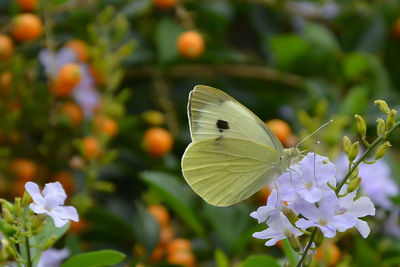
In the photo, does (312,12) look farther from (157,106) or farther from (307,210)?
(307,210)

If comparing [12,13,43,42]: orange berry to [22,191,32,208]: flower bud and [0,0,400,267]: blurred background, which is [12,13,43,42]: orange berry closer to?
[0,0,400,267]: blurred background

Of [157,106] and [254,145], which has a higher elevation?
[254,145]

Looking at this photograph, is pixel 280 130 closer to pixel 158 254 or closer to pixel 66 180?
pixel 158 254

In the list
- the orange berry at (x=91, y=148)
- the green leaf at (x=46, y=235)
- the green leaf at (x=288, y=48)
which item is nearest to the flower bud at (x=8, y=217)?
the green leaf at (x=46, y=235)

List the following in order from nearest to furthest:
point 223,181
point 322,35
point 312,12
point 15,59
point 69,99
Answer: point 223,181 < point 15,59 < point 69,99 < point 322,35 < point 312,12

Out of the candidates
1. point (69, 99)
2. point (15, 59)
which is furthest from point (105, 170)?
point (15, 59)

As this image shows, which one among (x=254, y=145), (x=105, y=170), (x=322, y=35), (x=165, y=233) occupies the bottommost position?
(x=165, y=233)

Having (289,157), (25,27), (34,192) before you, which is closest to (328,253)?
(289,157)
